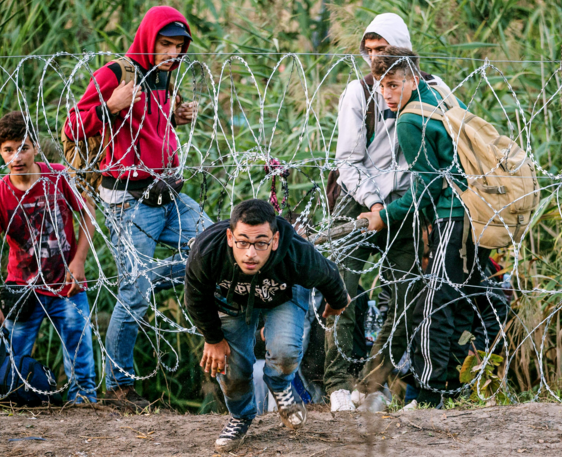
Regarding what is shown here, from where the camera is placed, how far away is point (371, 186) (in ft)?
12.9

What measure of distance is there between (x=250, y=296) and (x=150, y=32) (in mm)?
1671

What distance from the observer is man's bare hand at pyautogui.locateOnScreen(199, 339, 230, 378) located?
3.08m

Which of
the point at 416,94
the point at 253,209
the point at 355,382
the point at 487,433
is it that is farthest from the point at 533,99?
the point at 253,209

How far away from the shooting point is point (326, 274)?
9.89 ft

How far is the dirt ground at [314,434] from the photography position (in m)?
3.16

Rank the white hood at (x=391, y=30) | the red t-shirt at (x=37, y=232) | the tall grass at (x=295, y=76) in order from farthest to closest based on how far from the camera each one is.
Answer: the tall grass at (x=295, y=76) → the red t-shirt at (x=37, y=232) → the white hood at (x=391, y=30)

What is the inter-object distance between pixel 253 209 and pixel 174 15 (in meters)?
1.52

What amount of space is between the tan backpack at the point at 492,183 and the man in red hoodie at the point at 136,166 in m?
1.39

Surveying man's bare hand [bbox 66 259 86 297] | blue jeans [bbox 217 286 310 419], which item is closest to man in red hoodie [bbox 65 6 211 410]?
man's bare hand [bbox 66 259 86 297]

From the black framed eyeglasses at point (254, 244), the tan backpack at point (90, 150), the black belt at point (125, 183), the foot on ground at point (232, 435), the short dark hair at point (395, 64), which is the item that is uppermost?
→ the short dark hair at point (395, 64)

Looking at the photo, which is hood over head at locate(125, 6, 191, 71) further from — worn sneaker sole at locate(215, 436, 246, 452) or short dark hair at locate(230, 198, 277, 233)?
worn sneaker sole at locate(215, 436, 246, 452)

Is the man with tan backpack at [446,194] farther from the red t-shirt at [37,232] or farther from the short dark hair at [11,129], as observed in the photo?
the short dark hair at [11,129]

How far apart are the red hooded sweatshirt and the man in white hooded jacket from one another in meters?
1.00

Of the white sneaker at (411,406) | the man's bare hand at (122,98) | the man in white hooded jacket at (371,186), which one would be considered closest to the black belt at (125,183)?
the man's bare hand at (122,98)
